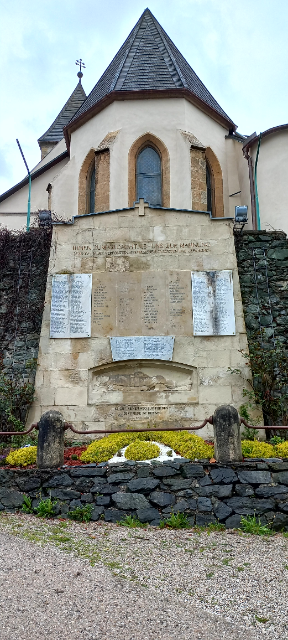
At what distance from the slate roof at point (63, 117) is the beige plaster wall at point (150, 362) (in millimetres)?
16903

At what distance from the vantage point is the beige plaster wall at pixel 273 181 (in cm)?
1395

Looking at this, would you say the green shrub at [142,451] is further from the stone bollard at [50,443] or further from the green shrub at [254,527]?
the green shrub at [254,527]

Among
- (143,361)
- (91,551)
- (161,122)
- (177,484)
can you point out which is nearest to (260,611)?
(91,551)

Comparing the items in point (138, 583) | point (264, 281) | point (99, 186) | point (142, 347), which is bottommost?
point (138, 583)

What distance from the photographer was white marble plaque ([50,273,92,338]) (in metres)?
10.1

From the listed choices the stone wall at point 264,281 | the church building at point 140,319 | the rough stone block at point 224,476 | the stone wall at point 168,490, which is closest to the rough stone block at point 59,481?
the stone wall at point 168,490

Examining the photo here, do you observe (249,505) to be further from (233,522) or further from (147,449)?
(147,449)

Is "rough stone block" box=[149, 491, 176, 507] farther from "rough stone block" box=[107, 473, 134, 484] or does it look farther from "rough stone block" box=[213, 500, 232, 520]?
"rough stone block" box=[213, 500, 232, 520]

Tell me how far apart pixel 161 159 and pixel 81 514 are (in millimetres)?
11137

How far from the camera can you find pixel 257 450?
747 centimetres

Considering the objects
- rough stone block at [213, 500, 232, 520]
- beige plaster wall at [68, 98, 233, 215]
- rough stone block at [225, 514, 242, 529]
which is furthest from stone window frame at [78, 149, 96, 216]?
rough stone block at [225, 514, 242, 529]

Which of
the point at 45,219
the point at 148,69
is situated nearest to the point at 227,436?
the point at 45,219

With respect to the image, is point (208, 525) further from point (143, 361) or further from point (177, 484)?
point (143, 361)

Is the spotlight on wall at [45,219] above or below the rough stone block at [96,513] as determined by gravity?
above
